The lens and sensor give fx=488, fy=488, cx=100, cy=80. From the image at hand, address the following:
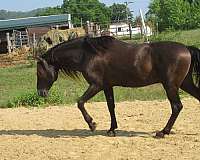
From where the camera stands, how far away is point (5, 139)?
8.23 meters

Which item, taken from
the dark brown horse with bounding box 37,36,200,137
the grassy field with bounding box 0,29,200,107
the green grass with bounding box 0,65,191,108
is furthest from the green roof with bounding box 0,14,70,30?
the dark brown horse with bounding box 37,36,200,137

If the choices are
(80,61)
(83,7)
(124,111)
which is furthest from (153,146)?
(83,7)

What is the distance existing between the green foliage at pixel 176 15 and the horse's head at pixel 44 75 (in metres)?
63.3

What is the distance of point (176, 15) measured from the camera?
75188 mm

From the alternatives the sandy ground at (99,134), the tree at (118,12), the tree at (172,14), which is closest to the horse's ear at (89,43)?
the sandy ground at (99,134)

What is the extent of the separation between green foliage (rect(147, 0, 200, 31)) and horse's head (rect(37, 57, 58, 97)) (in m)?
63.3

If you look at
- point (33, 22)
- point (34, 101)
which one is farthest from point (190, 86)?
point (33, 22)

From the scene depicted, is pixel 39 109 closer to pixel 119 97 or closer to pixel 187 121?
pixel 119 97

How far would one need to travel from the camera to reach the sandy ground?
682 centimetres

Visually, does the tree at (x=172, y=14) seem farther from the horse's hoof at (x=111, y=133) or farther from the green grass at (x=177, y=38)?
the horse's hoof at (x=111, y=133)

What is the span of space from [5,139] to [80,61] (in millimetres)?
1828

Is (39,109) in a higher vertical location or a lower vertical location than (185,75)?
lower

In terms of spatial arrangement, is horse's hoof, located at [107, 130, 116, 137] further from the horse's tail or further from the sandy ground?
the horse's tail

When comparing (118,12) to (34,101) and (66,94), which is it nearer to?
(66,94)
